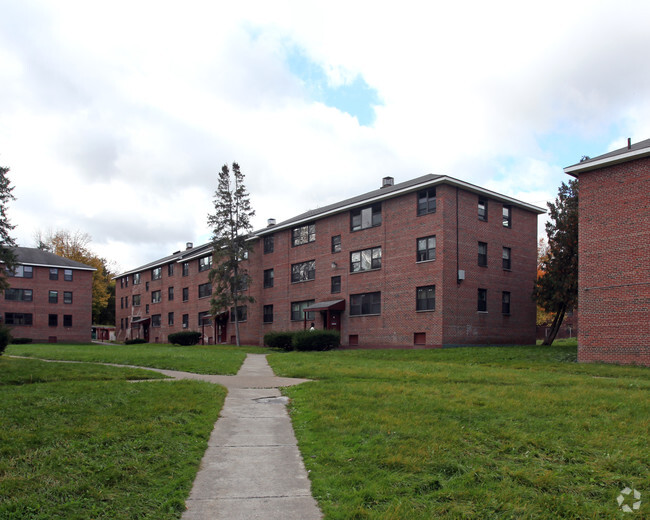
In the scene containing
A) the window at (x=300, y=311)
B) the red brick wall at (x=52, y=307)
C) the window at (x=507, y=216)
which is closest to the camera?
the window at (x=507, y=216)

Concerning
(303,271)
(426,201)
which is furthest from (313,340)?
(303,271)

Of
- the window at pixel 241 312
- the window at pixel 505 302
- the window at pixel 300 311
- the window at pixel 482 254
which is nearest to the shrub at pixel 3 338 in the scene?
the window at pixel 300 311

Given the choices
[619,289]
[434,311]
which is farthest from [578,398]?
[434,311]

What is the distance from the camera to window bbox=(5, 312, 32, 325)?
5359cm

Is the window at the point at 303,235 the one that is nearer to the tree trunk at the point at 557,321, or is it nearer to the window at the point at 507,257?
the window at the point at 507,257

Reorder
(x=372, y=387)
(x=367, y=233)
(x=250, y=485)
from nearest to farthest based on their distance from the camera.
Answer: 1. (x=250, y=485)
2. (x=372, y=387)
3. (x=367, y=233)

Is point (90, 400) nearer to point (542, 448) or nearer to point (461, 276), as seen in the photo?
point (542, 448)

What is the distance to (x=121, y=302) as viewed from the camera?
71.4 meters

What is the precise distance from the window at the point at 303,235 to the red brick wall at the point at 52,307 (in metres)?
31.0

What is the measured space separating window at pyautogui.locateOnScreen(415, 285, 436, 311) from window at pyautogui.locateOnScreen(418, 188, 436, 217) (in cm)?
400

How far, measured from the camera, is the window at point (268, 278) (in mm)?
41338

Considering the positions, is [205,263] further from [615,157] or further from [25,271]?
[615,157]

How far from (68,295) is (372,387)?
54.0 metres

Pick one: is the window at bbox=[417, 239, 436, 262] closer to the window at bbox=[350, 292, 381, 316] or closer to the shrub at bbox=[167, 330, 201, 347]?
the window at bbox=[350, 292, 381, 316]
